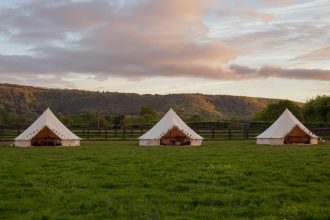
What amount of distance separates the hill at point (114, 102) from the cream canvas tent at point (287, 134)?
61214mm

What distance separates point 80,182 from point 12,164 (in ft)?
16.1

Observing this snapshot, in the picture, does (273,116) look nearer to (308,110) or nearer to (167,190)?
(308,110)

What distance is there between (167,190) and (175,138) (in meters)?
19.9

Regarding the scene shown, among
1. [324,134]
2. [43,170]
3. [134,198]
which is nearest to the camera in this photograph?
[134,198]

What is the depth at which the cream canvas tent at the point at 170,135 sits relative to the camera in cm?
2938

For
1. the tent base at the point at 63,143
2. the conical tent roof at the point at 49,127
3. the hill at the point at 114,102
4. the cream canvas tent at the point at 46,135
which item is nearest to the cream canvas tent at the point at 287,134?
the tent base at the point at 63,143

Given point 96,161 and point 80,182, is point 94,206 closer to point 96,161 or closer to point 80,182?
point 80,182

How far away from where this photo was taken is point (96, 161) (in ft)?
53.2

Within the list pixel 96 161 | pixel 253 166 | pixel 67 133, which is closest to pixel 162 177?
pixel 253 166

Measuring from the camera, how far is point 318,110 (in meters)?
65.9

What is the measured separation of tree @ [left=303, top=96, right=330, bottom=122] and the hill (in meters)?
30.7

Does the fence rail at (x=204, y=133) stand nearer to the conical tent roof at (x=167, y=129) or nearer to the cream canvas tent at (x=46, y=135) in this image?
the conical tent roof at (x=167, y=129)

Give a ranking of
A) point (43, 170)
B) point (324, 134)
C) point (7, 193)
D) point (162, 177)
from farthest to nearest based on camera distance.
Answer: point (324, 134) → point (43, 170) → point (162, 177) → point (7, 193)

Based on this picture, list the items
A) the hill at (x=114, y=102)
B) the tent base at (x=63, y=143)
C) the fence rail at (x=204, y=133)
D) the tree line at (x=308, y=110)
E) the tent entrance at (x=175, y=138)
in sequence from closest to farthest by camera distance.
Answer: the tent base at (x=63, y=143) → the tent entrance at (x=175, y=138) → the fence rail at (x=204, y=133) → the tree line at (x=308, y=110) → the hill at (x=114, y=102)
